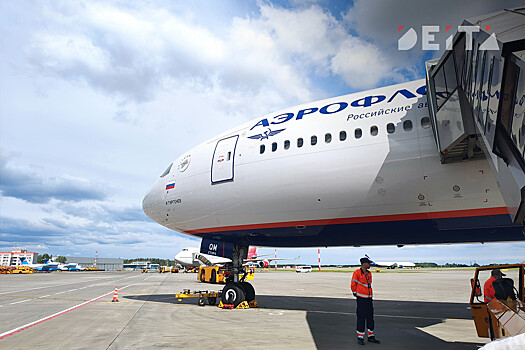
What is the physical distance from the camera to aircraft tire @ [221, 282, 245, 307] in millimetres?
12180

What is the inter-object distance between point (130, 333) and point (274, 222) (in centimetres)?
455

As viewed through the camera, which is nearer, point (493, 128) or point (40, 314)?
point (493, 128)

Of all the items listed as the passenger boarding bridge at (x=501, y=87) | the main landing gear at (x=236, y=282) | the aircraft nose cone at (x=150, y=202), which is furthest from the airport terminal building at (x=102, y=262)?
the passenger boarding bridge at (x=501, y=87)

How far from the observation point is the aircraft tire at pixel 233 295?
12.2 m

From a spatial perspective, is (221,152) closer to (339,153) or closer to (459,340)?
(339,153)

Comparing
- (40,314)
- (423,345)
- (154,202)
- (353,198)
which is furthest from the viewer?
(154,202)

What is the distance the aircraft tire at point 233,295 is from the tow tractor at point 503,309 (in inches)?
303

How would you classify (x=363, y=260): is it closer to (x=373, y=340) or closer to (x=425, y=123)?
(x=373, y=340)

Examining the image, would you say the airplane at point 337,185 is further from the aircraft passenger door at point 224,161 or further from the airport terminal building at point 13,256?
the airport terminal building at point 13,256

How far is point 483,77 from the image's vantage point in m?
3.94

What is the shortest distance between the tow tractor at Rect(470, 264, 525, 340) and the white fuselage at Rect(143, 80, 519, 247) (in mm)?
1909

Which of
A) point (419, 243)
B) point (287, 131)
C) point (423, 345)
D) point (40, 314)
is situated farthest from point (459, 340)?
point (40, 314)

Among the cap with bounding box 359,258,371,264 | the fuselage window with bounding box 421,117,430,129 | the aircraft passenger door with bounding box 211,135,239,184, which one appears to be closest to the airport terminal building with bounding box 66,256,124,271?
the aircraft passenger door with bounding box 211,135,239,184

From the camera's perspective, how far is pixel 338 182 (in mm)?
8883
